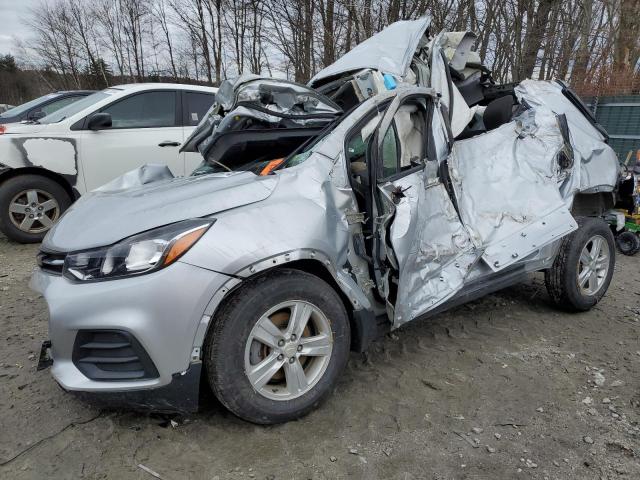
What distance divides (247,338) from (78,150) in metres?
4.47

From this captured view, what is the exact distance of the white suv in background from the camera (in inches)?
214

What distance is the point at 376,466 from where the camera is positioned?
216cm

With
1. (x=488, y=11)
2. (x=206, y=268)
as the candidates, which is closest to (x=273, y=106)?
(x=206, y=268)

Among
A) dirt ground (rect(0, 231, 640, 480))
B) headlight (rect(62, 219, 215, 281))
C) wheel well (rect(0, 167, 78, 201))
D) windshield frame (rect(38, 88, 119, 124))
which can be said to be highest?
windshield frame (rect(38, 88, 119, 124))

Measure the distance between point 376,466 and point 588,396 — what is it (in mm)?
1410

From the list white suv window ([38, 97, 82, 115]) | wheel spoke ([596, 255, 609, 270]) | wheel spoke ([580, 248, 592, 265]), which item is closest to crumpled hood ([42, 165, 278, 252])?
wheel spoke ([580, 248, 592, 265])

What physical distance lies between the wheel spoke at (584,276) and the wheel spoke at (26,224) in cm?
580

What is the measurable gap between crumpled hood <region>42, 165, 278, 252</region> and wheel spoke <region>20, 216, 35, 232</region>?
350cm

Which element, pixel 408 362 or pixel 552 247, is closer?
pixel 408 362

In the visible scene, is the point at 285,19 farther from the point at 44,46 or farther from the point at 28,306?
the point at 44,46

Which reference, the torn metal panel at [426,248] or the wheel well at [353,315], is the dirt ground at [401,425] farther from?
the torn metal panel at [426,248]

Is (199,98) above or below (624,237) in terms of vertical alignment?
above

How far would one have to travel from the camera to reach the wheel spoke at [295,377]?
2.35 metres

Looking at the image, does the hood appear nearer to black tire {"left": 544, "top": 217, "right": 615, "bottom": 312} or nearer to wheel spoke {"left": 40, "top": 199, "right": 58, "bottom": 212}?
black tire {"left": 544, "top": 217, "right": 615, "bottom": 312}
